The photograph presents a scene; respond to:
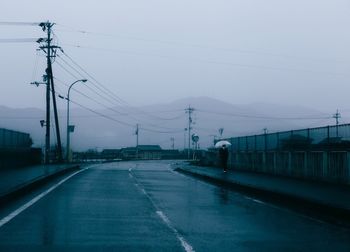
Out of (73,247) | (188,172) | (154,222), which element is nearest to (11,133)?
(188,172)

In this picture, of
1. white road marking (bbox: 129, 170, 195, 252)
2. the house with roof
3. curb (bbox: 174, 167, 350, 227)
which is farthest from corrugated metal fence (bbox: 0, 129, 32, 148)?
the house with roof

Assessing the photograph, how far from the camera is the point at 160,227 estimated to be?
1160cm

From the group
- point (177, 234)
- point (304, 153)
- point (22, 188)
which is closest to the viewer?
point (177, 234)

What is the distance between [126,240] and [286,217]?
5444 millimetres

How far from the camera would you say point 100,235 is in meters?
10.3

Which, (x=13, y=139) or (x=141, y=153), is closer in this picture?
(x=13, y=139)

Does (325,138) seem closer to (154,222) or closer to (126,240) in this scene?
(154,222)

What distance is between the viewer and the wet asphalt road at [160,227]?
9445 millimetres

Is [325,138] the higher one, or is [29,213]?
[325,138]

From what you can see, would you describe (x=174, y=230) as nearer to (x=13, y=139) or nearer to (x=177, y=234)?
(x=177, y=234)

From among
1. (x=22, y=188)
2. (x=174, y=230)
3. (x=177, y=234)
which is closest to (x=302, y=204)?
(x=174, y=230)

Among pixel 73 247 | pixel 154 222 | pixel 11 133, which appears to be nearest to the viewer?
pixel 73 247

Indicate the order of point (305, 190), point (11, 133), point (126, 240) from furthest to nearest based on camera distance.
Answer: point (11, 133), point (305, 190), point (126, 240)

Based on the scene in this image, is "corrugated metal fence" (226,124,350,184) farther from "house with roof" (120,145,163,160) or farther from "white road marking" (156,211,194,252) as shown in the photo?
"house with roof" (120,145,163,160)
